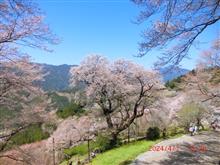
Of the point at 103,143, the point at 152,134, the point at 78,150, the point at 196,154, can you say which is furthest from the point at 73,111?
the point at 196,154

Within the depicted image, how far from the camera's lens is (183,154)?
21.5 metres

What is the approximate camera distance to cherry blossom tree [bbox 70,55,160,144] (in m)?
32.5

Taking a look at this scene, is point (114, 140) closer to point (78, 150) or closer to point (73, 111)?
point (78, 150)

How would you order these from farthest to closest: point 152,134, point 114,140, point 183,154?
point 152,134 → point 114,140 → point 183,154

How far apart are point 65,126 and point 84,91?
3.72 meters

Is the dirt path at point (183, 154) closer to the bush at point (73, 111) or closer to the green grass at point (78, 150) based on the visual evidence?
the green grass at point (78, 150)

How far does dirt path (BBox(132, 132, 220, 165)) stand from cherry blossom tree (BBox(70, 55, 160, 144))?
6550 millimetres

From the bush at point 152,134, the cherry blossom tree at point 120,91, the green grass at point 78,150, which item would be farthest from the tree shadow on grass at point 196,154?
the green grass at point 78,150

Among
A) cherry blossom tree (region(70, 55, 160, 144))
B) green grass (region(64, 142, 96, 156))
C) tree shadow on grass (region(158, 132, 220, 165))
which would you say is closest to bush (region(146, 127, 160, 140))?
cherry blossom tree (region(70, 55, 160, 144))

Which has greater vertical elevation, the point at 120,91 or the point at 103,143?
the point at 120,91

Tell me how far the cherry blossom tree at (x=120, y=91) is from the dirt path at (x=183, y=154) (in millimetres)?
6550

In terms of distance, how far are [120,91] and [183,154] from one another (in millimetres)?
12221

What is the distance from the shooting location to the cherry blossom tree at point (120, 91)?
32.5 metres

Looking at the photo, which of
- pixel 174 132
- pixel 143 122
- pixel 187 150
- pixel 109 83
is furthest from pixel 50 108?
pixel 174 132
